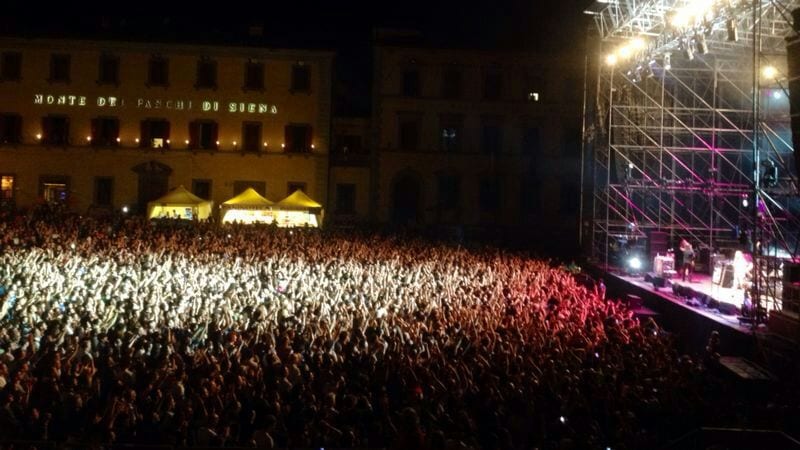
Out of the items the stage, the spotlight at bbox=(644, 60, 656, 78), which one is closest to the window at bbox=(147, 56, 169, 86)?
the spotlight at bbox=(644, 60, 656, 78)

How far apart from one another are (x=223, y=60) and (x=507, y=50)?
14.5 m

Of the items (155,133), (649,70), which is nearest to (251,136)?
(155,133)

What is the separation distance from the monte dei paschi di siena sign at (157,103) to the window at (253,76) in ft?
2.78

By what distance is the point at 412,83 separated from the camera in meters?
32.2

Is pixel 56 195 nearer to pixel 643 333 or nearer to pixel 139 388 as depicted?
pixel 139 388

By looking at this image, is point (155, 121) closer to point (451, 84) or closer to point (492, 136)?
point (451, 84)

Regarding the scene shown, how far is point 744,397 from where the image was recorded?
9.13 metres

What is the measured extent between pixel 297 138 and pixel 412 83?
6.65m

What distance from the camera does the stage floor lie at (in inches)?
473

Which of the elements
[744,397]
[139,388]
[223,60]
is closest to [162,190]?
[223,60]

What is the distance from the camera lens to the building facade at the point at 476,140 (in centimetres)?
3194

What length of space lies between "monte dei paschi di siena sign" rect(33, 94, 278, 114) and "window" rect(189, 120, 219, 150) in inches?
27.7

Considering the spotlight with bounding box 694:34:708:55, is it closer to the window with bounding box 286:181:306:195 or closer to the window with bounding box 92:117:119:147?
the window with bounding box 286:181:306:195

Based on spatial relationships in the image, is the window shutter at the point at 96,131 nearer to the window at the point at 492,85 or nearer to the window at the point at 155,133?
the window at the point at 155,133
